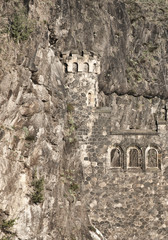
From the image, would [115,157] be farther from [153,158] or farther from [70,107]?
[70,107]

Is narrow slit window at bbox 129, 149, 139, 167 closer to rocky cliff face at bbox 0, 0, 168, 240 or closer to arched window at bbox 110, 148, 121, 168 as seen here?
arched window at bbox 110, 148, 121, 168

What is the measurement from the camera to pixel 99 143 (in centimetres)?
2369

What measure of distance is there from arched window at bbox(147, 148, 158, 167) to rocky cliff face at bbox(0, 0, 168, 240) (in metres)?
0.62

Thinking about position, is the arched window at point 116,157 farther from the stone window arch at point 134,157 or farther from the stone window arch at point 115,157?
the stone window arch at point 134,157

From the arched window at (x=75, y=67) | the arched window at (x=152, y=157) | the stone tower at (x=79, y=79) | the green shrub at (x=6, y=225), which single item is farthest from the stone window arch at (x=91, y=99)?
the green shrub at (x=6, y=225)

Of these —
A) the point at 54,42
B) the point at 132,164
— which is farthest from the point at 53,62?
the point at 132,164

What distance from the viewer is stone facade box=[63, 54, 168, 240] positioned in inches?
926

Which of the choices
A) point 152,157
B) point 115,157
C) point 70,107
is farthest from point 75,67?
point 152,157

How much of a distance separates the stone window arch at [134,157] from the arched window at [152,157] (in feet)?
2.27

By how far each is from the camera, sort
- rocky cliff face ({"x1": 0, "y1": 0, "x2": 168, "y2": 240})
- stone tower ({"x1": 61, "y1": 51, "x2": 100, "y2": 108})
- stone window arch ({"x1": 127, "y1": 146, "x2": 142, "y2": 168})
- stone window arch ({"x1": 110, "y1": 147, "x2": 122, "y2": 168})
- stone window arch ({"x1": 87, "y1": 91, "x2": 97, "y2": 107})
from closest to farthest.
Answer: rocky cliff face ({"x1": 0, "y1": 0, "x2": 168, "y2": 240}) < stone tower ({"x1": 61, "y1": 51, "x2": 100, "y2": 108}) < stone window arch ({"x1": 87, "y1": 91, "x2": 97, "y2": 107}) < stone window arch ({"x1": 110, "y1": 147, "x2": 122, "y2": 168}) < stone window arch ({"x1": 127, "y1": 146, "x2": 142, "y2": 168})

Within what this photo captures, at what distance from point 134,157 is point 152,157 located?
123 cm

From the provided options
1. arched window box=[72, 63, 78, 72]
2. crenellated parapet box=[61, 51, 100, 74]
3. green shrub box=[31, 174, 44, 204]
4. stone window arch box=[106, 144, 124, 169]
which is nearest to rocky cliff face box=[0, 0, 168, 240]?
green shrub box=[31, 174, 44, 204]

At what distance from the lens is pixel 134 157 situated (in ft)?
80.6

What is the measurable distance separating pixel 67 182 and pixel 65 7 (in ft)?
43.2
